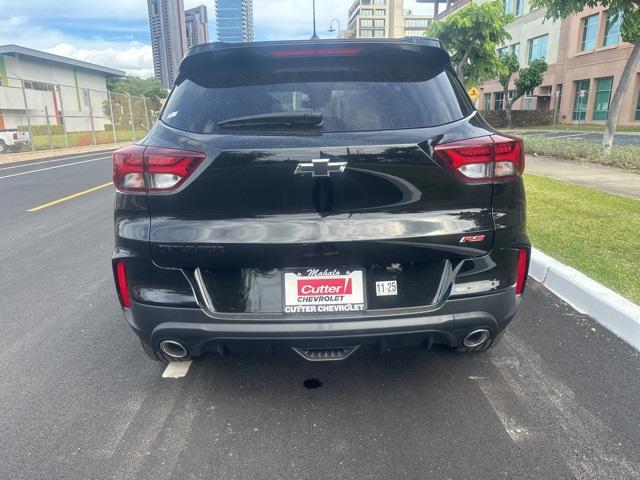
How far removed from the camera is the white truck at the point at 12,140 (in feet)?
73.0

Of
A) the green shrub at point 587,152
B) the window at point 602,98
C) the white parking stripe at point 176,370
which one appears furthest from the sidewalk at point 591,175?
the window at point 602,98

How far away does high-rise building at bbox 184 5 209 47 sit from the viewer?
209 ft

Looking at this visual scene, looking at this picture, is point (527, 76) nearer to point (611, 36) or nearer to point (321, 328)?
point (611, 36)

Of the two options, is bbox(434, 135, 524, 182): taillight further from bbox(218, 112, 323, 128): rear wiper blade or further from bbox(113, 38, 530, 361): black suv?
bbox(218, 112, 323, 128): rear wiper blade

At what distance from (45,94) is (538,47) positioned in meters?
42.4

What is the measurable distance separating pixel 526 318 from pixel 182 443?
2.53m

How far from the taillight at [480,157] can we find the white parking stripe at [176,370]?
75.8 inches

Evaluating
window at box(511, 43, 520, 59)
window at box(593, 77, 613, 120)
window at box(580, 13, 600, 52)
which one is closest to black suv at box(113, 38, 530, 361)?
window at box(593, 77, 613, 120)

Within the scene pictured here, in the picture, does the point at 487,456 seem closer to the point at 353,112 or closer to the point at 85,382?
the point at 353,112

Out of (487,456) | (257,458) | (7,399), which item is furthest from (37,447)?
(487,456)

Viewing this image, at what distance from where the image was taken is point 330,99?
7.91ft

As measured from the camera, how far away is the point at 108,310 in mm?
3990

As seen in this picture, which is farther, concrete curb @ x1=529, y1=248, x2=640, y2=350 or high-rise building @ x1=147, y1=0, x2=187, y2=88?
high-rise building @ x1=147, y1=0, x2=187, y2=88

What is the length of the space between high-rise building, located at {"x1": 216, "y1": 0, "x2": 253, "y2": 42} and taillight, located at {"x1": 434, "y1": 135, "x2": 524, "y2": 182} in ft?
144
